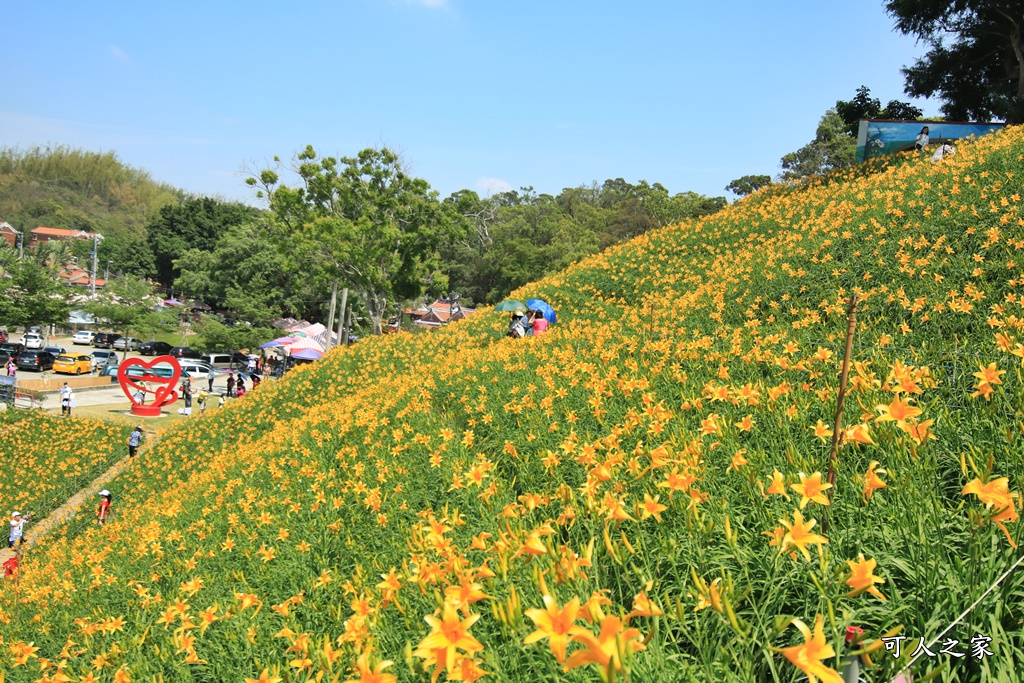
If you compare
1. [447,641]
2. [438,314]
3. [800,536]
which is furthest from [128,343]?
[800,536]

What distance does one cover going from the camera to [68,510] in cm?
917

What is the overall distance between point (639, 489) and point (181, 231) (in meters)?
59.7

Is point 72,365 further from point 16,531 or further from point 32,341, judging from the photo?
point 16,531

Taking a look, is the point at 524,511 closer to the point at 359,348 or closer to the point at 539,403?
the point at 539,403

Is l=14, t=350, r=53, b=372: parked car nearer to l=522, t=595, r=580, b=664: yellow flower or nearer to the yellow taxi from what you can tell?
the yellow taxi

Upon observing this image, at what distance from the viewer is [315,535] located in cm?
345

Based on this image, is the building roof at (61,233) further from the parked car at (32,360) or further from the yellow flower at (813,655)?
the yellow flower at (813,655)

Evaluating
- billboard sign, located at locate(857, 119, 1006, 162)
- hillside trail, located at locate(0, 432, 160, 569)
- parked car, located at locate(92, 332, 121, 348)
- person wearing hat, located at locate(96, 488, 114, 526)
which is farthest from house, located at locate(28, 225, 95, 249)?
billboard sign, located at locate(857, 119, 1006, 162)

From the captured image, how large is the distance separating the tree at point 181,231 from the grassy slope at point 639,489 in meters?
50.9

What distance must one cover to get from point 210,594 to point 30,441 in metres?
11.8

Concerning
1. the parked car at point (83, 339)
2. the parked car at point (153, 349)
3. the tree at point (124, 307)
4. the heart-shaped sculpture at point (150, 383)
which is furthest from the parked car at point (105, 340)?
the heart-shaped sculpture at point (150, 383)

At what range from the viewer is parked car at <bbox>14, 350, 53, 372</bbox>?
20312mm

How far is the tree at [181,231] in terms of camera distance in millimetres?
51625

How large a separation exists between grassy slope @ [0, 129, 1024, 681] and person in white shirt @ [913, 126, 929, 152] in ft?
12.9
